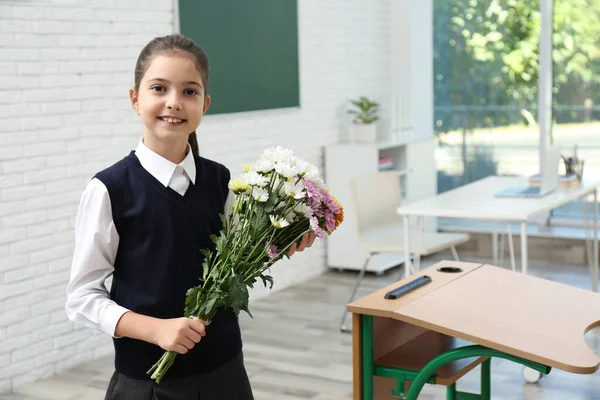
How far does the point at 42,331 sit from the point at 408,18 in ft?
13.0

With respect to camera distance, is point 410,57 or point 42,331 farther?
point 410,57

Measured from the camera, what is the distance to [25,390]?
3955 millimetres

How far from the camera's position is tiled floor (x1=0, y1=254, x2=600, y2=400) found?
12.5 ft

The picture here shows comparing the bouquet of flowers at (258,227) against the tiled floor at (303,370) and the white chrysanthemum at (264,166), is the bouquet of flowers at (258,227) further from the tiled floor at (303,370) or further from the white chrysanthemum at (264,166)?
the tiled floor at (303,370)

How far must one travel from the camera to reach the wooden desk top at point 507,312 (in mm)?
2090

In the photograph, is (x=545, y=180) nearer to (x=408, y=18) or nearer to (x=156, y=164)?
(x=408, y=18)

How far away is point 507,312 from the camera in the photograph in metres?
2.41

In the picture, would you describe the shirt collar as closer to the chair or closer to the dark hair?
the dark hair

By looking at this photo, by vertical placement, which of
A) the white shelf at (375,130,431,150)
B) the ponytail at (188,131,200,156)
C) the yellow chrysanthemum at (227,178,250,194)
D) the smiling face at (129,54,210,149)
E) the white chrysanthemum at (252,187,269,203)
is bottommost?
the white shelf at (375,130,431,150)

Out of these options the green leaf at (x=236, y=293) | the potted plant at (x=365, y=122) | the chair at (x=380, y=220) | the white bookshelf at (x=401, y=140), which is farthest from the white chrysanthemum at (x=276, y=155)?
the potted plant at (x=365, y=122)

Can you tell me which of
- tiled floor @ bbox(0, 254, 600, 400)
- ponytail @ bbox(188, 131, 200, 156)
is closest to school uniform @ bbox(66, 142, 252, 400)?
ponytail @ bbox(188, 131, 200, 156)

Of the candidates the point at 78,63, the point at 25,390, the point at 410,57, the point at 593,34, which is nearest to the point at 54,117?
the point at 78,63

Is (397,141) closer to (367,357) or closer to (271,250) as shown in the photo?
(367,357)

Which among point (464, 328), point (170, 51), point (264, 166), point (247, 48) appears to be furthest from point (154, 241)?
point (247, 48)
